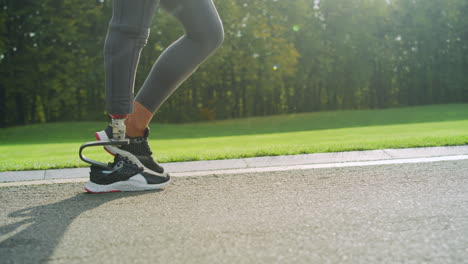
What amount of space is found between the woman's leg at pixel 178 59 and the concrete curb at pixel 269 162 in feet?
2.15

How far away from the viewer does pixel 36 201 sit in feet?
7.84

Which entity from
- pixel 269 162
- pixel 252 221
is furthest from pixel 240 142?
pixel 252 221

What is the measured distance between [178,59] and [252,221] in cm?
123

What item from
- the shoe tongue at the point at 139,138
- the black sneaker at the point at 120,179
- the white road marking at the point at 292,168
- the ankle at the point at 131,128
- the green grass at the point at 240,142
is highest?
the ankle at the point at 131,128

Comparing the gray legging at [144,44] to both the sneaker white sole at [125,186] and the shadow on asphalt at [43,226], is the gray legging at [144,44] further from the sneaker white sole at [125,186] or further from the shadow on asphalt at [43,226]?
the shadow on asphalt at [43,226]

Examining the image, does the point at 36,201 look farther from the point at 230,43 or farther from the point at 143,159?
the point at 230,43

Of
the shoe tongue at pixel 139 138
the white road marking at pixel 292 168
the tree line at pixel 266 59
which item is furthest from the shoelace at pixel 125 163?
the tree line at pixel 266 59

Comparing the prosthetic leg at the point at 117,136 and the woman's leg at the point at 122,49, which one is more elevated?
the woman's leg at the point at 122,49

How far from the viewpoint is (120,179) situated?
8.44ft

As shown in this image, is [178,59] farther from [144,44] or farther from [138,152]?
[138,152]

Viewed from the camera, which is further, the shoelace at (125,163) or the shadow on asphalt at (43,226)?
the shoelace at (125,163)

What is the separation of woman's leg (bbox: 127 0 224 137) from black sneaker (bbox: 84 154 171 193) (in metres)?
0.20

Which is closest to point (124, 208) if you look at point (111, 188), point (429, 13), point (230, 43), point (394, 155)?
point (111, 188)

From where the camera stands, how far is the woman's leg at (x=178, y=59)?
2.64 metres
